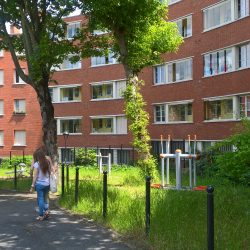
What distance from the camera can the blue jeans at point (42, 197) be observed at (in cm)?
1118

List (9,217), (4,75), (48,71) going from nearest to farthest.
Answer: (9,217)
(48,71)
(4,75)

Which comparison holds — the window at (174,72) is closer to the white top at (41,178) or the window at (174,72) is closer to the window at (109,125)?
the window at (109,125)

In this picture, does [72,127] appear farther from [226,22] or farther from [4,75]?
[226,22]

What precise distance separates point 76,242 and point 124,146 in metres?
36.4

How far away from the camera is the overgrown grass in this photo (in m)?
7.59

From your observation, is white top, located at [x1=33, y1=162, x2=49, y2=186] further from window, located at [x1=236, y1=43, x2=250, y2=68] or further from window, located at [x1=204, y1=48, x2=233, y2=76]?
window, located at [x1=204, y1=48, x2=233, y2=76]

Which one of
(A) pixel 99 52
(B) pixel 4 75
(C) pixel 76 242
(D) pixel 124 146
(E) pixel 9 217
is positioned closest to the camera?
(C) pixel 76 242

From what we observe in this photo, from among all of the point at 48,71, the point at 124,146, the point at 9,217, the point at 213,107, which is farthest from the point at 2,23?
the point at 124,146

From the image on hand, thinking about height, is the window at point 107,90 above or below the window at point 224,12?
below

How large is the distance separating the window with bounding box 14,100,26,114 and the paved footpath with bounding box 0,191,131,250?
4265 centimetres

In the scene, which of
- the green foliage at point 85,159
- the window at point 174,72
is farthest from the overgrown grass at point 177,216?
the window at point 174,72

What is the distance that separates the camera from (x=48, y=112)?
2066 centimetres

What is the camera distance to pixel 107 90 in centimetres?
4800

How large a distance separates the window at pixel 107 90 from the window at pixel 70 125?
3.09m
